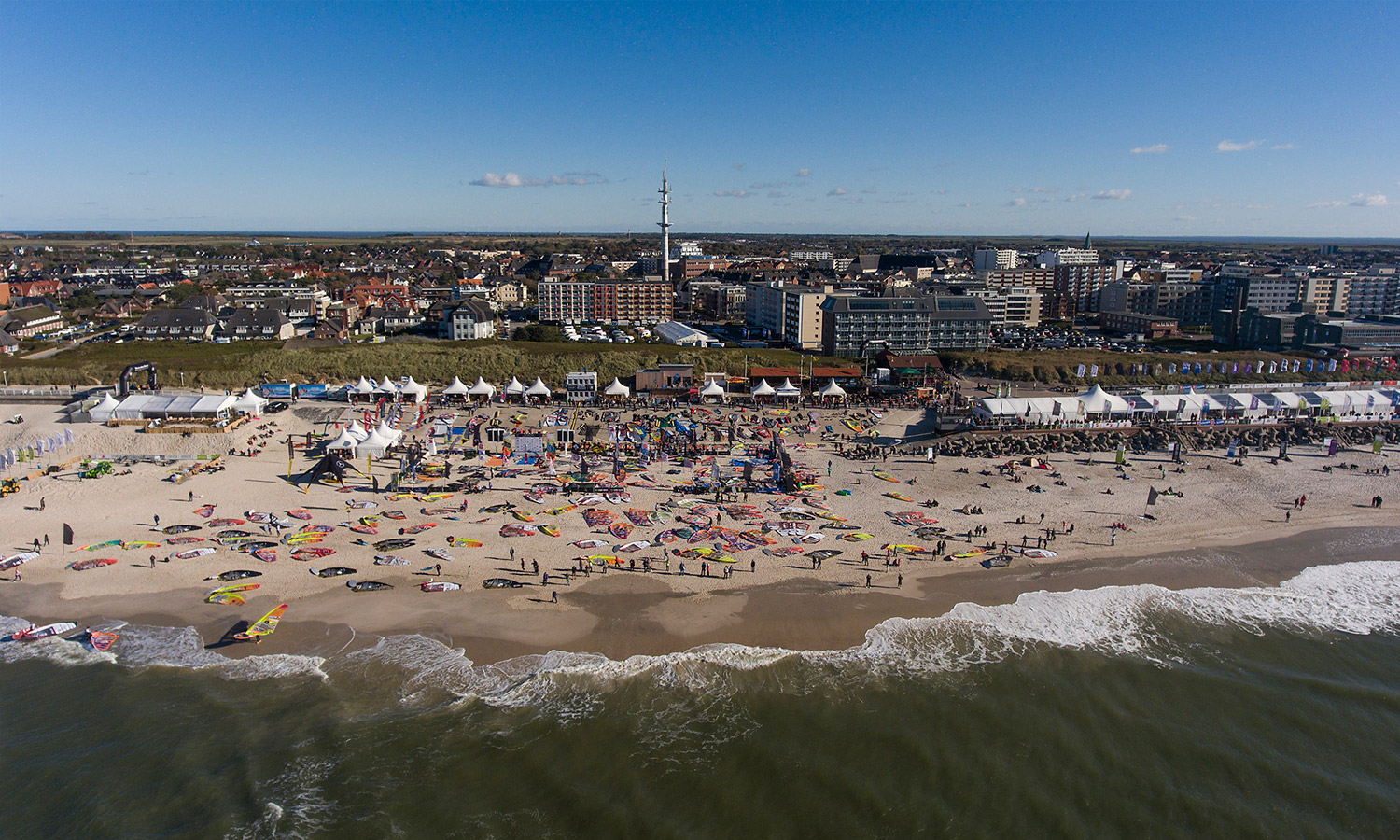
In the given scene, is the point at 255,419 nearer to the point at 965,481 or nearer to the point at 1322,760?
the point at 965,481

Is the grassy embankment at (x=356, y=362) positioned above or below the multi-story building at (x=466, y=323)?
below

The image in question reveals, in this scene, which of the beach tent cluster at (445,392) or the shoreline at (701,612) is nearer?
the shoreline at (701,612)

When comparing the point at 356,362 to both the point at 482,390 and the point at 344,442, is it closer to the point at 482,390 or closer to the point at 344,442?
the point at 482,390

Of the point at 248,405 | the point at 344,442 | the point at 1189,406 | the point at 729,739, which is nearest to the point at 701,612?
the point at 729,739

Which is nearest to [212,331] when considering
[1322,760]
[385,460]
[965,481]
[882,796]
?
[385,460]

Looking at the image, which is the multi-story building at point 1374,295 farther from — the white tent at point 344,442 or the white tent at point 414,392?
the white tent at point 344,442

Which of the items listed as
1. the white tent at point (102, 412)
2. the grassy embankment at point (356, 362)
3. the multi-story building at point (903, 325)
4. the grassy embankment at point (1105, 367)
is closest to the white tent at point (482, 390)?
the grassy embankment at point (356, 362)
